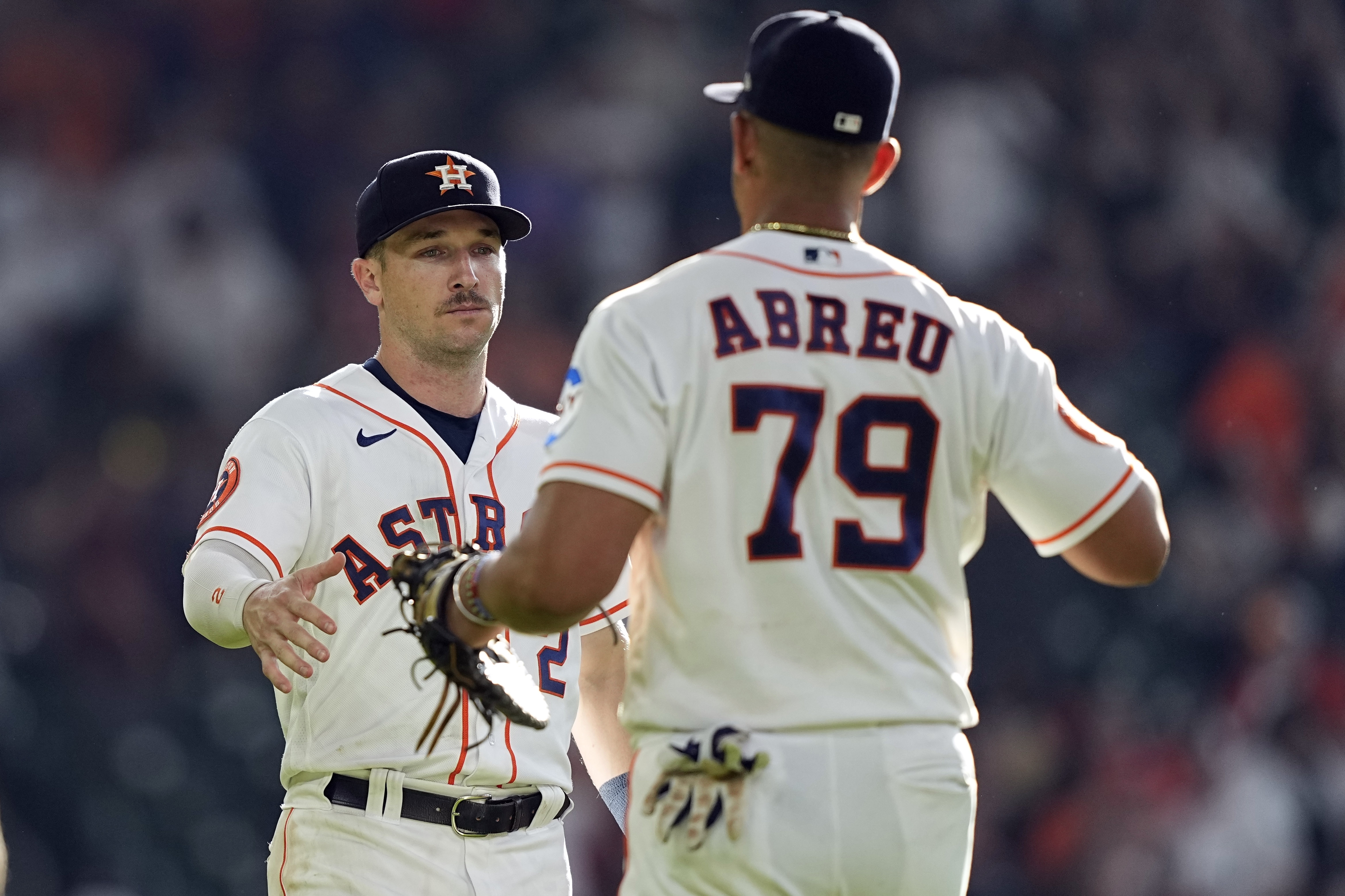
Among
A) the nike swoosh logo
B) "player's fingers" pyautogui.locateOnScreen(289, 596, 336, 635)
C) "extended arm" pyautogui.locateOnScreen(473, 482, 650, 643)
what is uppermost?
"extended arm" pyautogui.locateOnScreen(473, 482, 650, 643)

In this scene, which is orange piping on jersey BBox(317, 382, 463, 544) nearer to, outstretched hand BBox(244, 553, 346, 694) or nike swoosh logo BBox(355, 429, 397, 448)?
nike swoosh logo BBox(355, 429, 397, 448)

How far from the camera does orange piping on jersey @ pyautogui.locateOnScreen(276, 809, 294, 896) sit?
152 inches

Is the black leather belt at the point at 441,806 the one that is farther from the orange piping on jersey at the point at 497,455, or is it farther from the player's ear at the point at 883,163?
the player's ear at the point at 883,163

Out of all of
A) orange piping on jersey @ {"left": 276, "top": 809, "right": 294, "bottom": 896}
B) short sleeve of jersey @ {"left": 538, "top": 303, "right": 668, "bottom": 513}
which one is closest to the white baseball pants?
orange piping on jersey @ {"left": 276, "top": 809, "right": 294, "bottom": 896}

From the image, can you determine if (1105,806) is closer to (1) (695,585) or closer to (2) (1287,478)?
(2) (1287,478)

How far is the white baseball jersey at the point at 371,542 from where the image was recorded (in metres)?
3.80

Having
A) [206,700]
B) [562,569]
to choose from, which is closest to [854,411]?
[562,569]

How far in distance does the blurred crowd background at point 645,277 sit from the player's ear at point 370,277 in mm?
3455

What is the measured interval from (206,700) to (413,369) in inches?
149

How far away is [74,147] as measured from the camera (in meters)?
7.97

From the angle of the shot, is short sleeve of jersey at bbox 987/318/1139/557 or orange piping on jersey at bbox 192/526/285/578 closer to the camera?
short sleeve of jersey at bbox 987/318/1139/557

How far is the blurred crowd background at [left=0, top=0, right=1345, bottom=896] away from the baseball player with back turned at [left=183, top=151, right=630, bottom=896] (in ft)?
12.1

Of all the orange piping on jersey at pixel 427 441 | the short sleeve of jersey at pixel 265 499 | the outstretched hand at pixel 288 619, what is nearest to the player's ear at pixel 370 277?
the orange piping on jersey at pixel 427 441

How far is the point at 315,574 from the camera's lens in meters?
3.21
